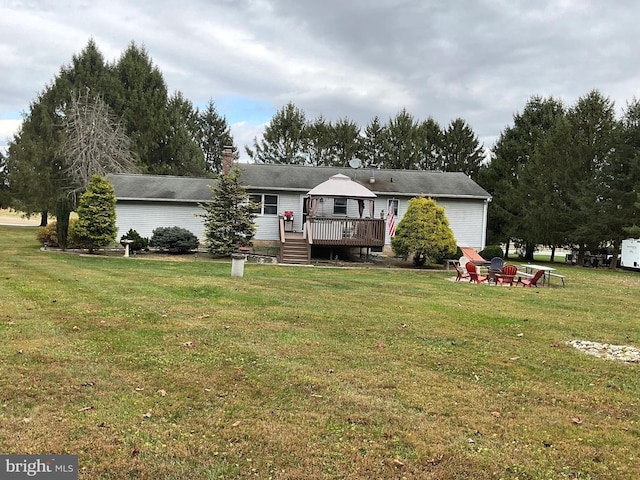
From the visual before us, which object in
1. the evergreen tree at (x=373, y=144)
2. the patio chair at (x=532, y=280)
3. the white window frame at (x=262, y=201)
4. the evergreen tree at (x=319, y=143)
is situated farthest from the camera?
the evergreen tree at (x=319, y=143)

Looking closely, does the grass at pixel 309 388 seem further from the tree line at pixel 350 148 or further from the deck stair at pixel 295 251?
the tree line at pixel 350 148

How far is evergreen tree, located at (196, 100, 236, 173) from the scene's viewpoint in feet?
174

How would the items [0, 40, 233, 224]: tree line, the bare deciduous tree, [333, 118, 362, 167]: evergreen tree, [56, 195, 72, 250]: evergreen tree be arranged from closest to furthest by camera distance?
[56, 195, 72, 250]: evergreen tree → the bare deciduous tree → [0, 40, 233, 224]: tree line → [333, 118, 362, 167]: evergreen tree

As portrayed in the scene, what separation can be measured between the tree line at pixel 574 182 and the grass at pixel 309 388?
1757 cm

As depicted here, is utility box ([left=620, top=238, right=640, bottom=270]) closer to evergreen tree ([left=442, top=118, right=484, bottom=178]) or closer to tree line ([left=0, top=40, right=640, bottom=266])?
tree line ([left=0, top=40, right=640, bottom=266])

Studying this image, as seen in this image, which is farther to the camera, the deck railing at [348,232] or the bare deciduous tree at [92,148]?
the bare deciduous tree at [92,148]

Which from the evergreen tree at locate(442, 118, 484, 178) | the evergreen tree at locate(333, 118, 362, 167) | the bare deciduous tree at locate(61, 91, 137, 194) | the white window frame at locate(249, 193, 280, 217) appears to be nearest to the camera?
the white window frame at locate(249, 193, 280, 217)

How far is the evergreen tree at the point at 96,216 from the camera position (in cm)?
1809

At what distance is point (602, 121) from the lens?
85.6ft

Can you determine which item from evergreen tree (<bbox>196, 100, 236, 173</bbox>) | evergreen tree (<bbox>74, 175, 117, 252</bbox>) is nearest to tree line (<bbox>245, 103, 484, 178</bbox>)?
evergreen tree (<bbox>196, 100, 236, 173</bbox>)

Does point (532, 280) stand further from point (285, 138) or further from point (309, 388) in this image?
point (285, 138)

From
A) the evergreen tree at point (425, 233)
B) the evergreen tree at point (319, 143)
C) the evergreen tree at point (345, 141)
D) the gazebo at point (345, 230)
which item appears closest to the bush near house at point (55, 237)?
the gazebo at point (345, 230)

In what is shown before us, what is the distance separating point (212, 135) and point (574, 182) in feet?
129

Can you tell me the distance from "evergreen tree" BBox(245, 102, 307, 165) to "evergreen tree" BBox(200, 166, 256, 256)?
87.2ft
